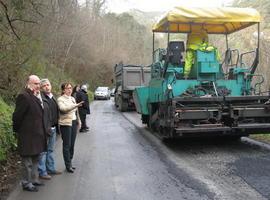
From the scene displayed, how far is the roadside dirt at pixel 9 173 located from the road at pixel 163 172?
0.19m

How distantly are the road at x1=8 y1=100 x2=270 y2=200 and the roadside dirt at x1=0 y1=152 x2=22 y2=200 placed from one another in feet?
0.61

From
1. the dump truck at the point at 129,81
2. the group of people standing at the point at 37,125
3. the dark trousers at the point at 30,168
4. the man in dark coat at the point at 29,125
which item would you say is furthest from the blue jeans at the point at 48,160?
the dump truck at the point at 129,81

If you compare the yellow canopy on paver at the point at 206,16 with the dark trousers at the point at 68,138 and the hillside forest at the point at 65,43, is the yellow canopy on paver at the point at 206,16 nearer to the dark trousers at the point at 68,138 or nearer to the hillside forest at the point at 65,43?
the hillside forest at the point at 65,43

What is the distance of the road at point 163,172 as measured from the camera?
6.59 m

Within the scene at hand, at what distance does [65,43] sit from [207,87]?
2707 cm

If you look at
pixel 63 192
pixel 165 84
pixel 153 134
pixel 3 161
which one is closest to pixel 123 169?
pixel 63 192

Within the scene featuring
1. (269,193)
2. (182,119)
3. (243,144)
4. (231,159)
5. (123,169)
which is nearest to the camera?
(269,193)

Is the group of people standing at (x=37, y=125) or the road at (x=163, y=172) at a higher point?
the group of people standing at (x=37, y=125)

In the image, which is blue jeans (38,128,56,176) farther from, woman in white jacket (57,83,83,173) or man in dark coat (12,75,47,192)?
man in dark coat (12,75,47,192)

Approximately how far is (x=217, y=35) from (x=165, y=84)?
331cm

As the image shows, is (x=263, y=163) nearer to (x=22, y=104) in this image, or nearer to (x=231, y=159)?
(x=231, y=159)

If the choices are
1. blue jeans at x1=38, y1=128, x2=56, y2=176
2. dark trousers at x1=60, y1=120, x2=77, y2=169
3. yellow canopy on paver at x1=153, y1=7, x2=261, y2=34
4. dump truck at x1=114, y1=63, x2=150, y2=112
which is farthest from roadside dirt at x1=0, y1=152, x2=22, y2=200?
dump truck at x1=114, y1=63, x2=150, y2=112

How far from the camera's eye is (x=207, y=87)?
1123 cm

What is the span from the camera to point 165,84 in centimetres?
1119
